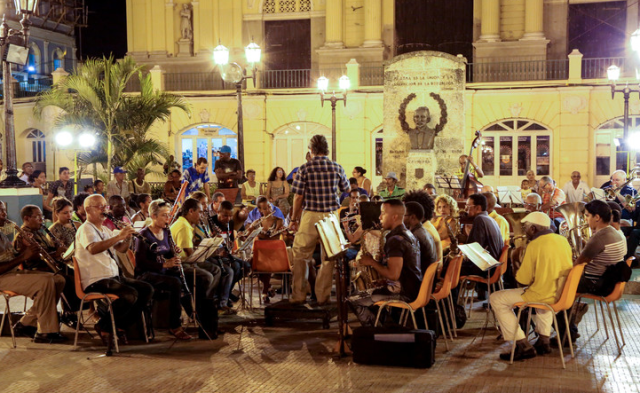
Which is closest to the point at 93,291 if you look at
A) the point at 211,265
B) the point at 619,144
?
the point at 211,265

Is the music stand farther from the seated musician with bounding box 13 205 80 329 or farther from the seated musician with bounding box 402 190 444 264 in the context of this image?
the seated musician with bounding box 13 205 80 329

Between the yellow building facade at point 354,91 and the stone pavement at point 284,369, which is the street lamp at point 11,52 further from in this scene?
the yellow building facade at point 354,91

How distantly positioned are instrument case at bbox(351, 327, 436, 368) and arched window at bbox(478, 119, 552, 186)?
859 inches

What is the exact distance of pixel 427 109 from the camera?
20.9 m

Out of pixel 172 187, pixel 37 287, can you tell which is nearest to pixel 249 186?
pixel 172 187

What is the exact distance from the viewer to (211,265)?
8.97 meters

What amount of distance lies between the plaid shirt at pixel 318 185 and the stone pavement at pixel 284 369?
1.53 metres

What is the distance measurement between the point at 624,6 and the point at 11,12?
2970 cm

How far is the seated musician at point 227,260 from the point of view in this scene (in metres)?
9.36

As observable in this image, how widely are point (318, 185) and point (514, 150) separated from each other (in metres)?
20.4

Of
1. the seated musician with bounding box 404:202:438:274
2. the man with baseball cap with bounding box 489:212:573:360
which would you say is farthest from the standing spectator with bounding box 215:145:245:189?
the man with baseball cap with bounding box 489:212:573:360

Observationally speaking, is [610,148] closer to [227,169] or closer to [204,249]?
[227,169]

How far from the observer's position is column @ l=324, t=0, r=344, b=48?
30656 millimetres

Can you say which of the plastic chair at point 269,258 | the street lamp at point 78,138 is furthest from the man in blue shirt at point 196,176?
the street lamp at point 78,138
